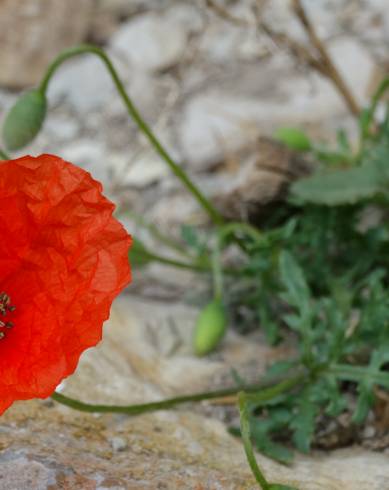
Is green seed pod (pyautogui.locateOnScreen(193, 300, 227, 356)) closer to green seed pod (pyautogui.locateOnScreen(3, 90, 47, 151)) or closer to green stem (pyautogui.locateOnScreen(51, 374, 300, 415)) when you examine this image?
green stem (pyautogui.locateOnScreen(51, 374, 300, 415))

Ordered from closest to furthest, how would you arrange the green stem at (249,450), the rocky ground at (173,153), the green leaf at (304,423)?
the green stem at (249,450)
the rocky ground at (173,153)
the green leaf at (304,423)

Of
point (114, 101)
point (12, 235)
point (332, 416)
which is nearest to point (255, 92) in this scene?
point (114, 101)


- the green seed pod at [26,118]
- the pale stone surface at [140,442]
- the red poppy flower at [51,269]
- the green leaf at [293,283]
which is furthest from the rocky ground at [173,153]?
the green seed pod at [26,118]

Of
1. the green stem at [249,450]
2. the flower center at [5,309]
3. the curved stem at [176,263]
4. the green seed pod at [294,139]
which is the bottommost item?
the green stem at [249,450]

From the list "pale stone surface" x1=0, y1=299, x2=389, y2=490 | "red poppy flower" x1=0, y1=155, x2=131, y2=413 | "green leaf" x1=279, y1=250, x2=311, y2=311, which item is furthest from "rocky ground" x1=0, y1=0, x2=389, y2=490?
"green leaf" x1=279, y1=250, x2=311, y2=311

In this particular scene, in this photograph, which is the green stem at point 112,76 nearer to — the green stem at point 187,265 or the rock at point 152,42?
the green stem at point 187,265

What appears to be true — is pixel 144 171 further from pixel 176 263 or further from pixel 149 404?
pixel 149 404

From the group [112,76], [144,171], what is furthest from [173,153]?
[112,76]
